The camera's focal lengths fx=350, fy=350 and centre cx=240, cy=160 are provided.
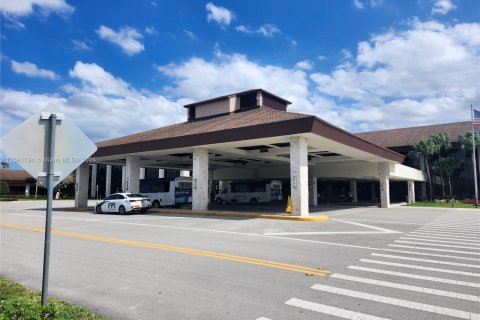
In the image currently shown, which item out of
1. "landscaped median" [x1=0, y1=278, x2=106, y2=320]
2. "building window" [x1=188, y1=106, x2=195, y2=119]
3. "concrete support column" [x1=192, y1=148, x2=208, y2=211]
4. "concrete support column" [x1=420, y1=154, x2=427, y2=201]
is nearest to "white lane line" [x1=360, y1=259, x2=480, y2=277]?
"landscaped median" [x1=0, y1=278, x2=106, y2=320]

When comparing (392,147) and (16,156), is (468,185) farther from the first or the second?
(16,156)

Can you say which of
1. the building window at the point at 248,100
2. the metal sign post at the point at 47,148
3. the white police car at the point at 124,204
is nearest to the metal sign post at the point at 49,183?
the metal sign post at the point at 47,148

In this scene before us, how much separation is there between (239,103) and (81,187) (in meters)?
19.0

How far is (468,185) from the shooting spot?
51656 millimetres

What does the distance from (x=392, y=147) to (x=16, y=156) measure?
6090 cm

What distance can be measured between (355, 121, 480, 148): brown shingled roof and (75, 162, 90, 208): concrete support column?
4678 centimetres

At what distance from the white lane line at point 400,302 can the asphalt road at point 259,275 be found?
17 millimetres

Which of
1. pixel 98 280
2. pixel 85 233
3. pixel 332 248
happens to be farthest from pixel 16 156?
pixel 85 233

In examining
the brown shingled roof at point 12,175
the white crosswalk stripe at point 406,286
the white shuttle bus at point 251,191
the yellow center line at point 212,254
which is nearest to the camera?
the white crosswalk stripe at point 406,286

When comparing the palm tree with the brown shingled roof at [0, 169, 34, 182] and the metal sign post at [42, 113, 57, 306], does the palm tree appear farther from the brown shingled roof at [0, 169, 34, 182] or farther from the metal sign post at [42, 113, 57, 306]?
the brown shingled roof at [0, 169, 34, 182]

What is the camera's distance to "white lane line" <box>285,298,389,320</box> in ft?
16.8

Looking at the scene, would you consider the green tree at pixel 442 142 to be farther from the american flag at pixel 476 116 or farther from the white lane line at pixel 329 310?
the white lane line at pixel 329 310

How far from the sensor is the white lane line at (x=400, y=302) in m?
5.27

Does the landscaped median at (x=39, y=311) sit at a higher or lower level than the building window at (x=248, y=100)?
lower
